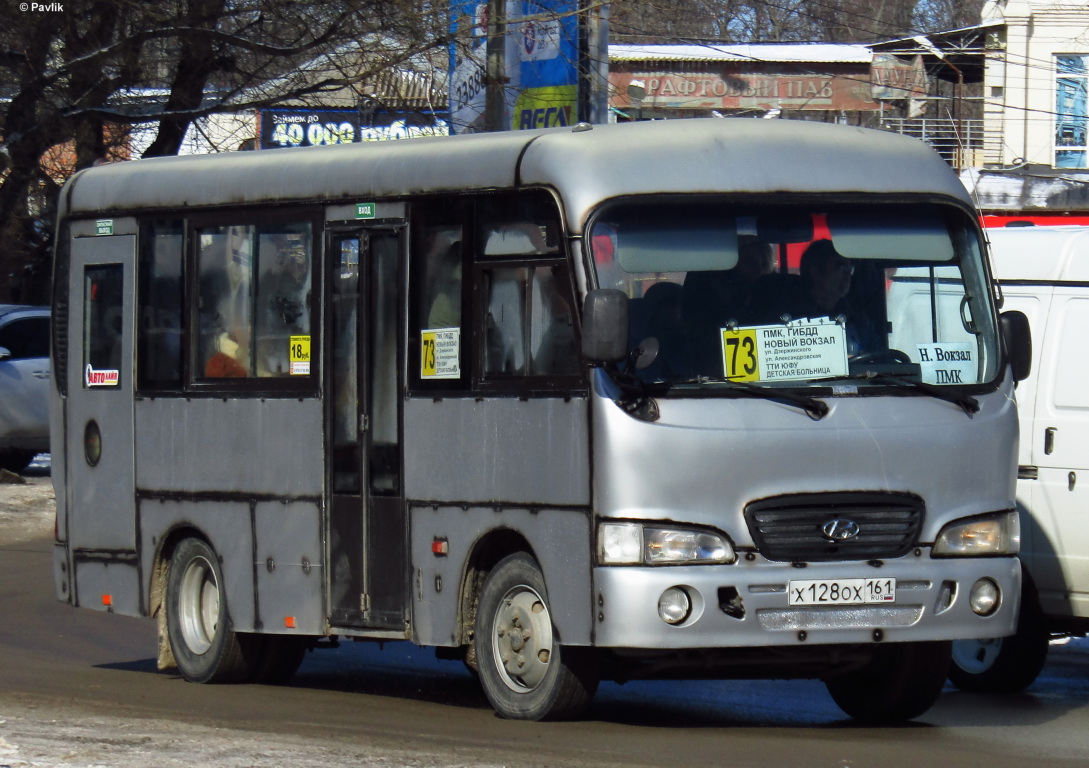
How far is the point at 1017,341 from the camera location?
8867 mm

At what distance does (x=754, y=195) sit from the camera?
28.0ft

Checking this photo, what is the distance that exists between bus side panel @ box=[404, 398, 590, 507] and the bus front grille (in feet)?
2.51

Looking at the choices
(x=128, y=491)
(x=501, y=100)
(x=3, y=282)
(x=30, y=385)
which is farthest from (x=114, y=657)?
(x=3, y=282)

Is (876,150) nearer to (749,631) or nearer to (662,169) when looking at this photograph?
(662,169)

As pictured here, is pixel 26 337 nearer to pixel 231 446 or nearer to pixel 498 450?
pixel 231 446

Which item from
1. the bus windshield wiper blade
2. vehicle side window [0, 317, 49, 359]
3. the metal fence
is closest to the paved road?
the bus windshield wiper blade

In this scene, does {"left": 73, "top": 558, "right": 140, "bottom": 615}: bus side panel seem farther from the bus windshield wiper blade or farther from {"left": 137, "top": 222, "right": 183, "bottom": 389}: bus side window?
the bus windshield wiper blade

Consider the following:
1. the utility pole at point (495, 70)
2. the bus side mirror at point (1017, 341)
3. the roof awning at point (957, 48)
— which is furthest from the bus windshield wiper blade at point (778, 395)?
the roof awning at point (957, 48)

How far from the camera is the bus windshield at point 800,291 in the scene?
8281mm

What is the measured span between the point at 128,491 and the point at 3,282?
2988cm

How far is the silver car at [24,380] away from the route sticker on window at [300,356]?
41.9 ft

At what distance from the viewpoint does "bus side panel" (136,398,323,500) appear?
9.98 meters

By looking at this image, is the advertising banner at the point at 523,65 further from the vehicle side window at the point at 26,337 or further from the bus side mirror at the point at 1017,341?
the bus side mirror at the point at 1017,341

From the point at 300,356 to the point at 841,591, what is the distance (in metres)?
3.24
